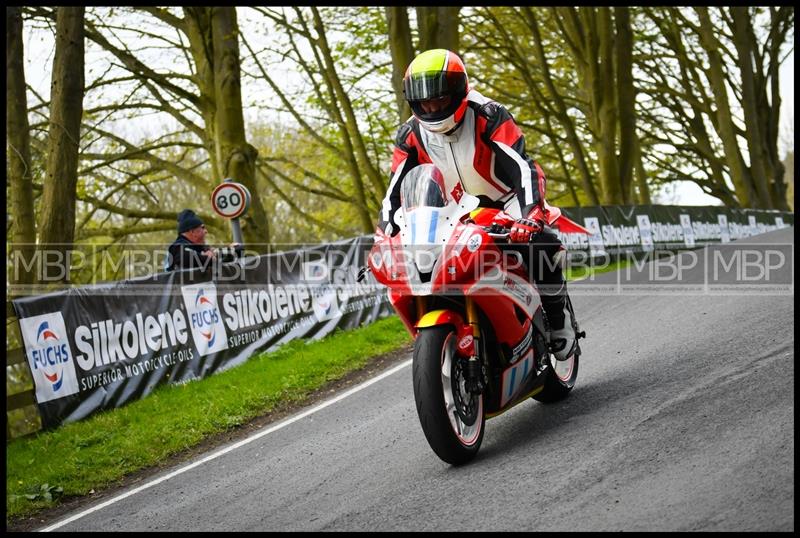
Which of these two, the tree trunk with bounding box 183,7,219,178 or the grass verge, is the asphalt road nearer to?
the grass verge

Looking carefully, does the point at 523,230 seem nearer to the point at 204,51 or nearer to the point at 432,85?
the point at 432,85

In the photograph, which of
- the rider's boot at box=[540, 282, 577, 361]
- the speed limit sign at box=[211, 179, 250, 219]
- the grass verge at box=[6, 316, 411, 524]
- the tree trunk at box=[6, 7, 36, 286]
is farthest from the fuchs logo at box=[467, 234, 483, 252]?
the tree trunk at box=[6, 7, 36, 286]

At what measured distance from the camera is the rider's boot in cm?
696

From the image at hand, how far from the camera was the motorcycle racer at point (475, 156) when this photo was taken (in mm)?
6148

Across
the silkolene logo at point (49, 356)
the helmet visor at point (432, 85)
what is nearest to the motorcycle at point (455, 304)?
the helmet visor at point (432, 85)

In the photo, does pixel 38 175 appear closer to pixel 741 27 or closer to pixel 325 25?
pixel 325 25

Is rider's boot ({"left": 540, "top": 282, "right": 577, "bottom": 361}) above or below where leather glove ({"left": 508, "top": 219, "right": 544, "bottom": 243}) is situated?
below

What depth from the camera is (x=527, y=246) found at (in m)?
6.52

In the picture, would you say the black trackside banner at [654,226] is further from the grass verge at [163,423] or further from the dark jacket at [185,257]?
the dark jacket at [185,257]

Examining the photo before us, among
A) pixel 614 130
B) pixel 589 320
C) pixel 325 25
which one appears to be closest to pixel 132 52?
pixel 325 25

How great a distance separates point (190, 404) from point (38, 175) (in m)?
11.6

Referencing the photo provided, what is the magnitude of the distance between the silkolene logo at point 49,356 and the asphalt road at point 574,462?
283 cm

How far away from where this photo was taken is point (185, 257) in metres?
12.6

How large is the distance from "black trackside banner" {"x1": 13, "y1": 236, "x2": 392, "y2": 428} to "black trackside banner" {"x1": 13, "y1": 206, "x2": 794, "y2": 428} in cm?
1
